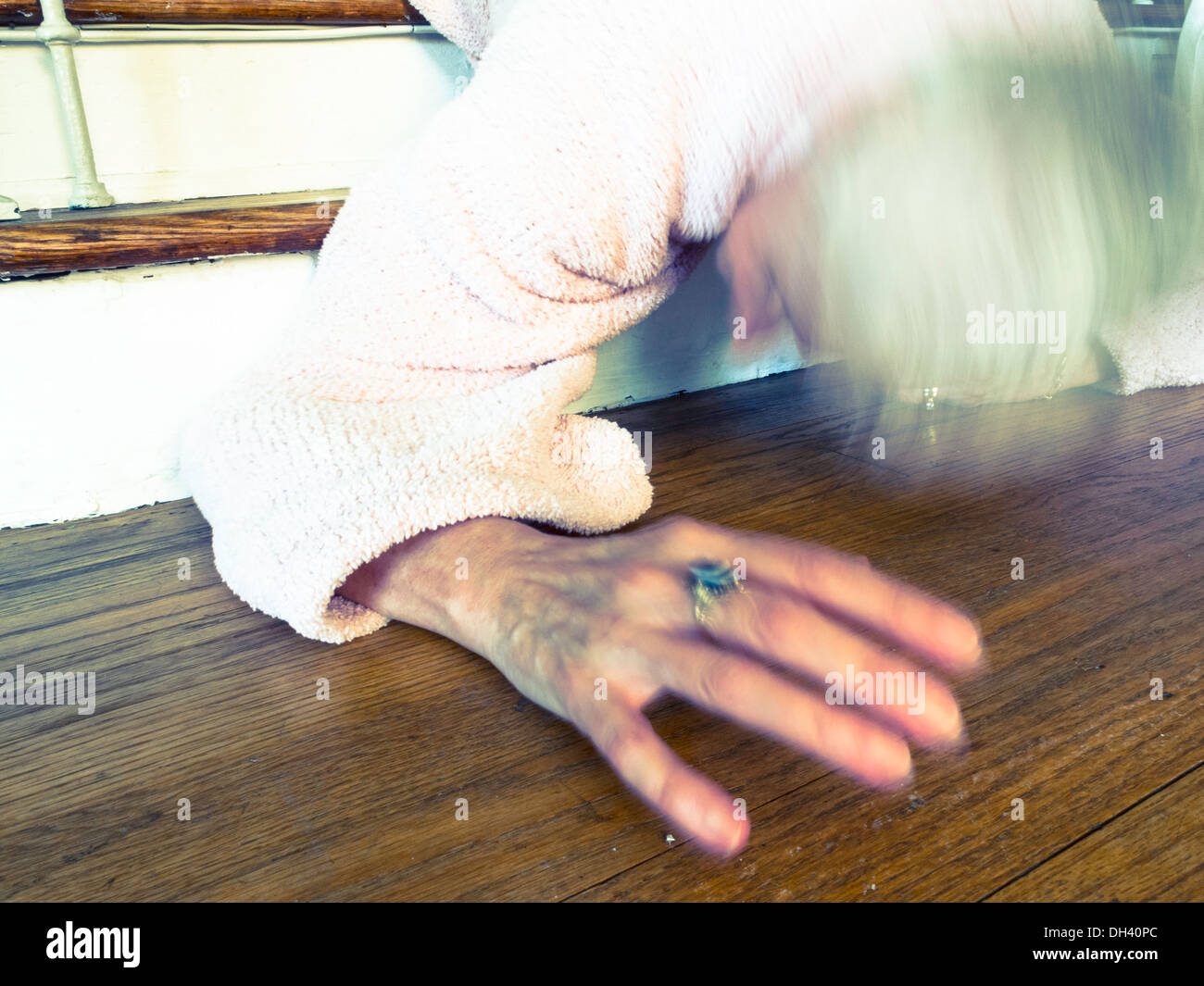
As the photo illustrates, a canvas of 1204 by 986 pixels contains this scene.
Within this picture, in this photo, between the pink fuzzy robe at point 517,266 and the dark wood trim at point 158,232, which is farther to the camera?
the dark wood trim at point 158,232

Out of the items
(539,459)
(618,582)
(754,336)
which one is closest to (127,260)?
(539,459)

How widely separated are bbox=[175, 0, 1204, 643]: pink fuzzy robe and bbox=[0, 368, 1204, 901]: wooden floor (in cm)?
8

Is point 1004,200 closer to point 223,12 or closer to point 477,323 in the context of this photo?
point 477,323

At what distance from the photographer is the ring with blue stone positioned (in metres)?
0.41

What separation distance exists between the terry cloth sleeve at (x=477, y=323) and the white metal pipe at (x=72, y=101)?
0.74ft

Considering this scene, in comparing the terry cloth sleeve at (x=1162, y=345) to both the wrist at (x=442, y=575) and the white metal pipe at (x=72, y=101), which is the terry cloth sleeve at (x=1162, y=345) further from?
the white metal pipe at (x=72, y=101)

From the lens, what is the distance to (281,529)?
0.52 meters

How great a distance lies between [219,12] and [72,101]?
0.48 ft

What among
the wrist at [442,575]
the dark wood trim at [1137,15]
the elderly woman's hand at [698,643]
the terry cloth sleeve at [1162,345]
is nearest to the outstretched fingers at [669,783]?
the elderly woman's hand at [698,643]

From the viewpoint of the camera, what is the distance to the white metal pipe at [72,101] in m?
0.67

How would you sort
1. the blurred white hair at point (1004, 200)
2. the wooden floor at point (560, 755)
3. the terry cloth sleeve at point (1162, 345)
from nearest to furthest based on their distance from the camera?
1. the wooden floor at point (560, 755)
2. the blurred white hair at point (1004, 200)
3. the terry cloth sleeve at point (1162, 345)

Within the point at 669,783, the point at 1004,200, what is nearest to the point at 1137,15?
the point at 1004,200

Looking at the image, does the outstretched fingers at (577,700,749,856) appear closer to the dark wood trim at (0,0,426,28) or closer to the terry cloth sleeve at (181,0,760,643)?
the terry cloth sleeve at (181,0,760,643)

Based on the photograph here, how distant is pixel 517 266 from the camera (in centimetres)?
61
